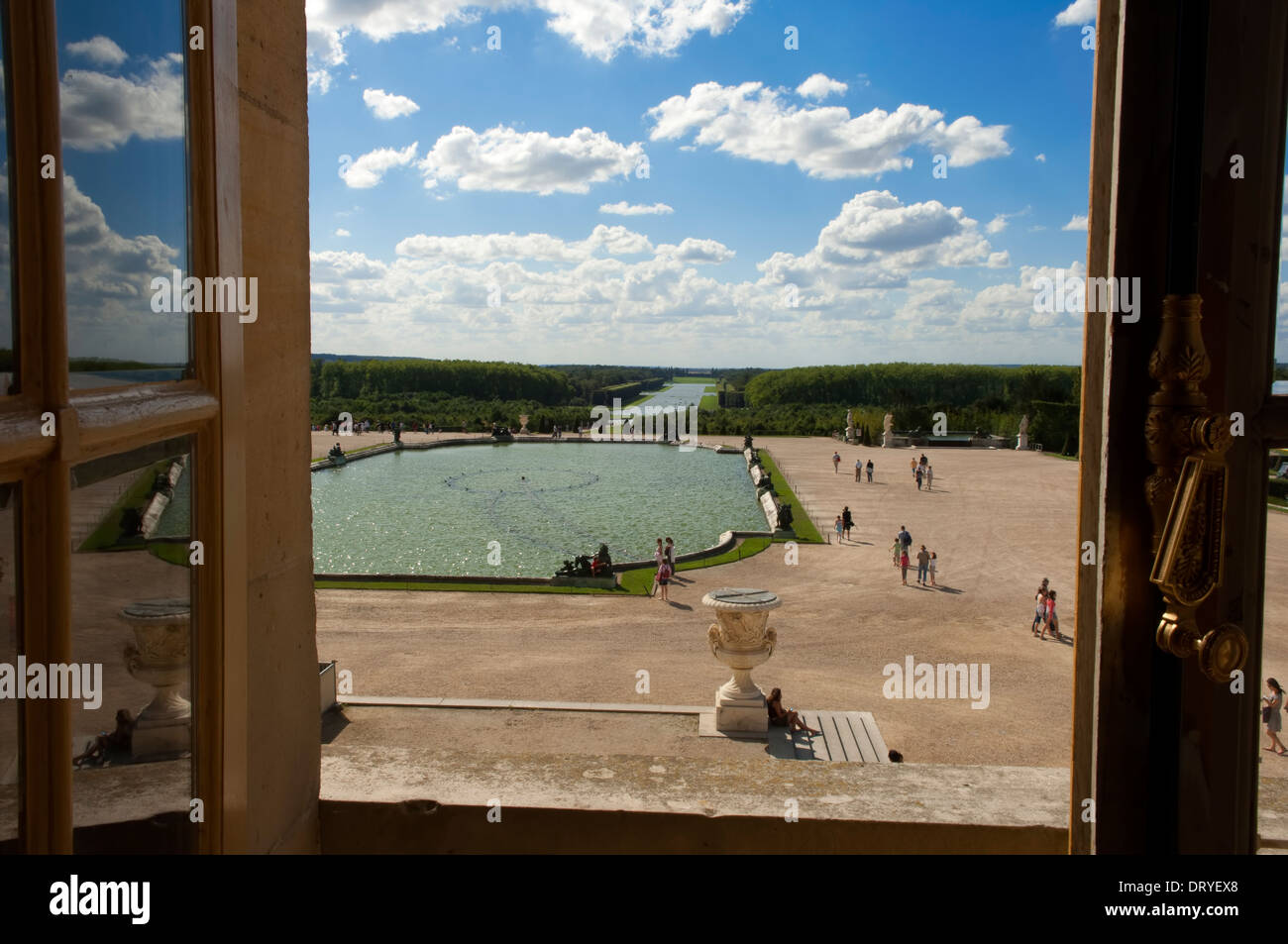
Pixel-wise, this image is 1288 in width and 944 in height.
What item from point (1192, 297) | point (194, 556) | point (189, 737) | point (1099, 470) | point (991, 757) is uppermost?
point (1192, 297)

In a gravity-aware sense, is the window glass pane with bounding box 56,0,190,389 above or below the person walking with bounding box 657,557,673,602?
above

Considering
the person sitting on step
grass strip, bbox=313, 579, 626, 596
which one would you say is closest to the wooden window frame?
the person sitting on step

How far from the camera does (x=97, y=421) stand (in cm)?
118

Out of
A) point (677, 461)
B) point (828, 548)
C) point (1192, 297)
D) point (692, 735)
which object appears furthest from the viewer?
point (677, 461)

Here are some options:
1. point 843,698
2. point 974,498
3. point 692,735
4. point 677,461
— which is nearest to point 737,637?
point 692,735

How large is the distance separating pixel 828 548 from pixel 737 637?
1421 cm

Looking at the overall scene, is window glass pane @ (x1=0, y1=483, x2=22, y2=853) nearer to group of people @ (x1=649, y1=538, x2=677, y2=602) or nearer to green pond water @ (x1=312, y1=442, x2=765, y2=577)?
group of people @ (x1=649, y1=538, x2=677, y2=602)

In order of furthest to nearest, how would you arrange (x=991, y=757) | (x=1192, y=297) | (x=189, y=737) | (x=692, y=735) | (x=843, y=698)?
(x=843, y=698) → (x=991, y=757) → (x=692, y=735) → (x=189, y=737) → (x=1192, y=297)

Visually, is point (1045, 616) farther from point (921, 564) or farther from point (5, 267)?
point (5, 267)

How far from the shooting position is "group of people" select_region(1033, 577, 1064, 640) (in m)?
16.5

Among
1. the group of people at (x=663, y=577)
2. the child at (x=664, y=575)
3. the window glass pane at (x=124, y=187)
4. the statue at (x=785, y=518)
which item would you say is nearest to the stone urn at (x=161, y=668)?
the window glass pane at (x=124, y=187)

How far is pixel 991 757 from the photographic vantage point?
36.8ft

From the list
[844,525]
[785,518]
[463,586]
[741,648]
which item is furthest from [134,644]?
[785,518]
